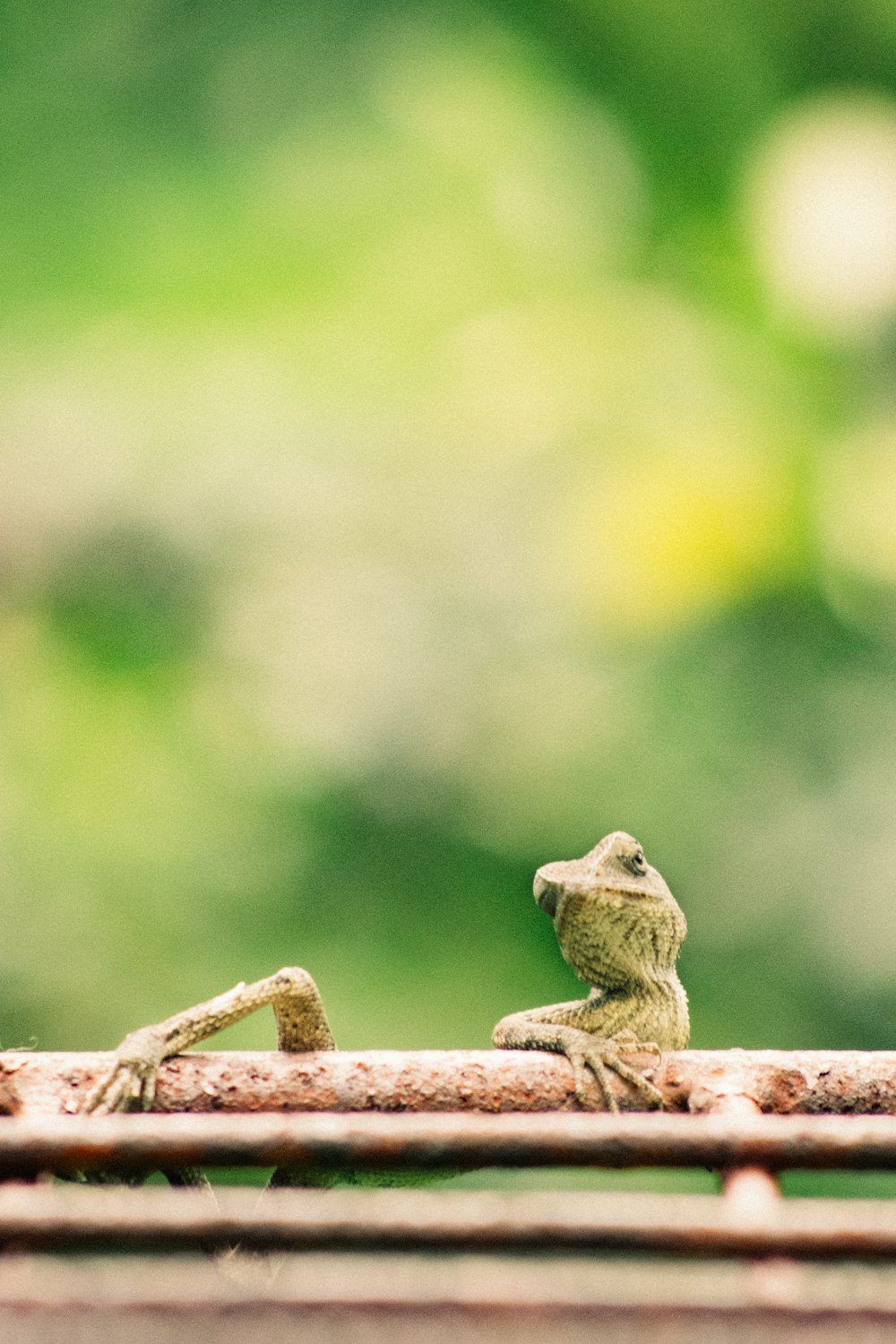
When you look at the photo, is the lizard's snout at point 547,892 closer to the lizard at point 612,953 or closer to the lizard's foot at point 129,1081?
the lizard at point 612,953

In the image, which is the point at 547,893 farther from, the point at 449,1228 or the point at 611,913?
the point at 449,1228

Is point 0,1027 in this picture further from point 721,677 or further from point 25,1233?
point 25,1233

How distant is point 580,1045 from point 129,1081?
2.95 feet

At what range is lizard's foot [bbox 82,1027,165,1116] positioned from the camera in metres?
2.53

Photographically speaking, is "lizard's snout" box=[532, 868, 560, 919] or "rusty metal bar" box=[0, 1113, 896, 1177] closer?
"rusty metal bar" box=[0, 1113, 896, 1177]

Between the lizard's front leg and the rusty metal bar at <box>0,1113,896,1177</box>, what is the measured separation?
1.43m

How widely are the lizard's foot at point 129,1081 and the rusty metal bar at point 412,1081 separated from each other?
0.9 inches

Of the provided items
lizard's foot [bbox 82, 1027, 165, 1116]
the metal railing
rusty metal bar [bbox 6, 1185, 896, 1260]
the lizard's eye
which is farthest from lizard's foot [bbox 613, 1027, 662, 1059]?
rusty metal bar [bbox 6, 1185, 896, 1260]

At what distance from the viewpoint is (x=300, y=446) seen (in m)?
9.53

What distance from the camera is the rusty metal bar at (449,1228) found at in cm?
99

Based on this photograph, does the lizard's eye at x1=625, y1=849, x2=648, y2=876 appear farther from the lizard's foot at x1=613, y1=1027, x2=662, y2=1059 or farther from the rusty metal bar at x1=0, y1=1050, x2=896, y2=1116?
the rusty metal bar at x1=0, y1=1050, x2=896, y2=1116

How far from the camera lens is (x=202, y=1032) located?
2.87 m

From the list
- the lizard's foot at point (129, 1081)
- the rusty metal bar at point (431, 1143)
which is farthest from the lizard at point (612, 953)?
the rusty metal bar at point (431, 1143)

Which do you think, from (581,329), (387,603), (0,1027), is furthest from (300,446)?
(0,1027)
